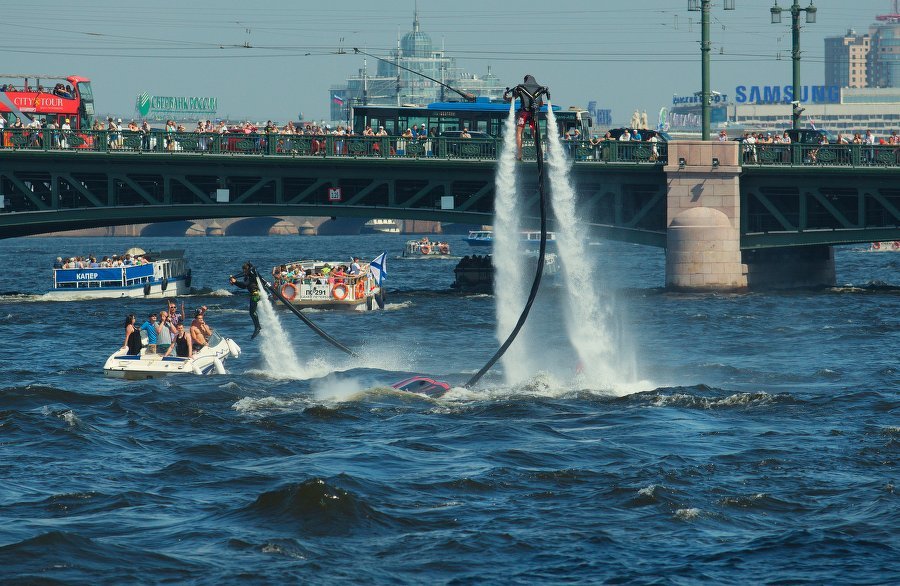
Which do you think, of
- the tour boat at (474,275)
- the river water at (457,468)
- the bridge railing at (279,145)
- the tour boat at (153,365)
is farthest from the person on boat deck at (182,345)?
the tour boat at (474,275)

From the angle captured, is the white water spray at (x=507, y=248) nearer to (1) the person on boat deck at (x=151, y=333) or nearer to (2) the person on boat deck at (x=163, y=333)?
(2) the person on boat deck at (x=163, y=333)

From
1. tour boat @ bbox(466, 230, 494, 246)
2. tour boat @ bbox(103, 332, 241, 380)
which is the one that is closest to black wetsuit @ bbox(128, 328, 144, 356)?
tour boat @ bbox(103, 332, 241, 380)

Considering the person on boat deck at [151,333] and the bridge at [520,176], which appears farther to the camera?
the bridge at [520,176]

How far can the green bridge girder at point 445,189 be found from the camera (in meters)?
66.9

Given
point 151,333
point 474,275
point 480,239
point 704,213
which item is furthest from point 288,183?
point 480,239

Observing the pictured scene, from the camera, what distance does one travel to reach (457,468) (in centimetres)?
2792

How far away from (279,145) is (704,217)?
21.7 metres

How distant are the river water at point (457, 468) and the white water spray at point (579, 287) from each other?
2.72 ft

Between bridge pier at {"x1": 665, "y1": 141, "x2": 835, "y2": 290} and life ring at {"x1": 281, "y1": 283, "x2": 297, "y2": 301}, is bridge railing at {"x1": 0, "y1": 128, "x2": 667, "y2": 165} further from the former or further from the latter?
life ring at {"x1": 281, "y1": 283, "x2": 297, "y2": 301}

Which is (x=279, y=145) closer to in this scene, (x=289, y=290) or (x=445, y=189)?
(x=289, y=290)

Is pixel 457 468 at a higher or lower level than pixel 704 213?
lower

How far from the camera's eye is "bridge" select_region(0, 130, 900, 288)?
6669cm

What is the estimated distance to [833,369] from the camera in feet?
143

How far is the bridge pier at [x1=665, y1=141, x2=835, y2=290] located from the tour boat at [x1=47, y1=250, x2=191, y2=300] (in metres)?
27.9
